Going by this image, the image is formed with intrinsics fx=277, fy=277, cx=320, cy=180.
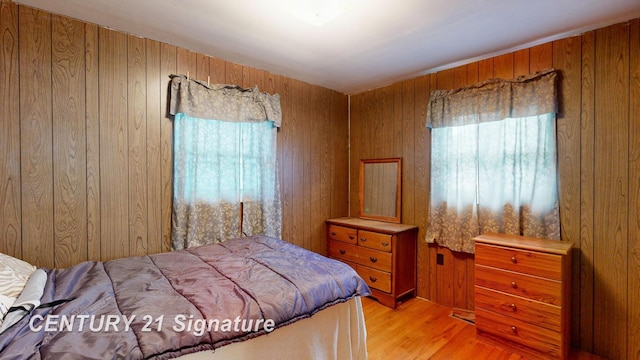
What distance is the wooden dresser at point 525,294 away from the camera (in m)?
1.93

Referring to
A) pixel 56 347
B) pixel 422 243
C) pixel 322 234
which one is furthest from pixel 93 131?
pixel 422 243

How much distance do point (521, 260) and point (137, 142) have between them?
3.12m

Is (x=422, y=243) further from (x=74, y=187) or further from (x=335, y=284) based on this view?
(x=74, y=187)

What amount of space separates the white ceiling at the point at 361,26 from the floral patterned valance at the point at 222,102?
314 millimetres

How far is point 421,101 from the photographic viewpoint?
3.09 meters

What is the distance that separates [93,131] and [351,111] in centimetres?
282

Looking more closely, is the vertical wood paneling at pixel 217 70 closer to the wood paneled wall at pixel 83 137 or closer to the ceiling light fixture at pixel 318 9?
the wood paneled wall at pixel 83 137

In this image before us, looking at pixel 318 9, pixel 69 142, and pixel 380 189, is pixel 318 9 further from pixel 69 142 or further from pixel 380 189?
pixel 380 189

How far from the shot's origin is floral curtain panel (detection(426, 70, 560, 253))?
229 centimetres

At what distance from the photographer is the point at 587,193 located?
7.06 feet

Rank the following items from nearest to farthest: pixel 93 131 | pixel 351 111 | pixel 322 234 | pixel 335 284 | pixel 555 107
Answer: pixel 335 284 → pixel 93 131 → pixel 555 107 → pixel 322 234 → pixel 351 111

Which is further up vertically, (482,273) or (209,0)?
(209,0)

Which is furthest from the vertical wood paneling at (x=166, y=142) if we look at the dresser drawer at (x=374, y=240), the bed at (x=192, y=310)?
the dresser drawer at (x=374, y=240)

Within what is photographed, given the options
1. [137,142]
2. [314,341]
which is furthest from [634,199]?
[137,142]
